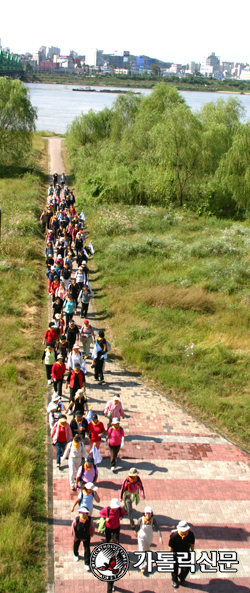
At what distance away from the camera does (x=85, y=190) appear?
108 ft

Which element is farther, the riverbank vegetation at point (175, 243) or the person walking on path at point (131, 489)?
the riverbank vegetation at point (175, 243)

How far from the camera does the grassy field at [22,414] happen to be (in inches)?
277


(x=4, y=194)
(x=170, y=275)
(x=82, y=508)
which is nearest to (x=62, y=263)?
(x=170, y=275)

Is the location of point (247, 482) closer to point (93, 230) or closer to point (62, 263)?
point (62, 263)

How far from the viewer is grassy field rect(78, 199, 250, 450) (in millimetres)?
12180

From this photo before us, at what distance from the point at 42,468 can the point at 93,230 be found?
17.7m

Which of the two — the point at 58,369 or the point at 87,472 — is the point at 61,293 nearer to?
the point at 58,369

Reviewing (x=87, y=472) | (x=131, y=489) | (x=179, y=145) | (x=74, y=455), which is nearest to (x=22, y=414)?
(x=74, y=455)

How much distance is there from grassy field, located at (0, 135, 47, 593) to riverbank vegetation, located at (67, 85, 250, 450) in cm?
244

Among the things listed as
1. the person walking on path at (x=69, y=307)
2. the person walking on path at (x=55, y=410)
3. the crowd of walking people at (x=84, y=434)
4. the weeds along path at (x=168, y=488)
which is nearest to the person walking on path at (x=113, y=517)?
the crowd of walking people at (x=84, y=434)

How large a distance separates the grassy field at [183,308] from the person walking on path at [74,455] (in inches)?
149

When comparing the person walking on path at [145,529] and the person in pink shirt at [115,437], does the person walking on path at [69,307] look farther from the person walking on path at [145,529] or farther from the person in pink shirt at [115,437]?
the person walking on path at [145,529]

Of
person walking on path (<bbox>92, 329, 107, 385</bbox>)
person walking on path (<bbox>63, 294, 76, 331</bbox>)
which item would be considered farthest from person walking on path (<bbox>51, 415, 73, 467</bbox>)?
person walking on path (<bbox>63, 294, 76, 331</bbox>)

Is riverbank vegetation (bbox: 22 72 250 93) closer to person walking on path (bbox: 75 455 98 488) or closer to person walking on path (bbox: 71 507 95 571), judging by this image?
person walking on path (bbox: 75 455 98 488)
